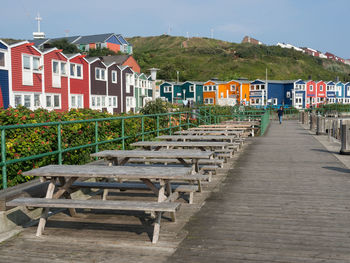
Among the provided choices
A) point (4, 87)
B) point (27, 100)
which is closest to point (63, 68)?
point (27, 100)

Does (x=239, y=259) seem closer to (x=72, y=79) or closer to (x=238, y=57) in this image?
(x=72, y=79)

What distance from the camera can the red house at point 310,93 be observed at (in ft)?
282

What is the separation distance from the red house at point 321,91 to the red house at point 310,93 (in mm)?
A: 1461

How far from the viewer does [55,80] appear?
38.9 metres

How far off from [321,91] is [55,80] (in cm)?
6743

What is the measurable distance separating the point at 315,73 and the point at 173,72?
68.3 meters

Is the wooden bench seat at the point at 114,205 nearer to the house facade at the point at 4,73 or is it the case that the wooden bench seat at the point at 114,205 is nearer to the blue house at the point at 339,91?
the house facade at the point at 4,73

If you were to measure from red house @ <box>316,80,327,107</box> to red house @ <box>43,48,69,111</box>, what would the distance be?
64033 mm

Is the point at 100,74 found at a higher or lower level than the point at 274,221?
higher

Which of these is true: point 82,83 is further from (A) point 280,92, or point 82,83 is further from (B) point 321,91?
(B) point 321,91

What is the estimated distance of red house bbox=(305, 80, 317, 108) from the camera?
85938mm

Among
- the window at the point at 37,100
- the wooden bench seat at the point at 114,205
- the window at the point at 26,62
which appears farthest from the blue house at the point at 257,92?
the wooden bench seat at the point at 114,205

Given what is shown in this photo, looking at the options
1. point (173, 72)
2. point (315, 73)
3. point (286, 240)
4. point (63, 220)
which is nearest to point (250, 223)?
point (286, 240)

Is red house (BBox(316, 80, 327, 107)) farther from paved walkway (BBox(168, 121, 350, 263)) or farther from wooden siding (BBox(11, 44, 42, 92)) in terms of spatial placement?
paved walkway (BBox(168, 121, 350, 263))
